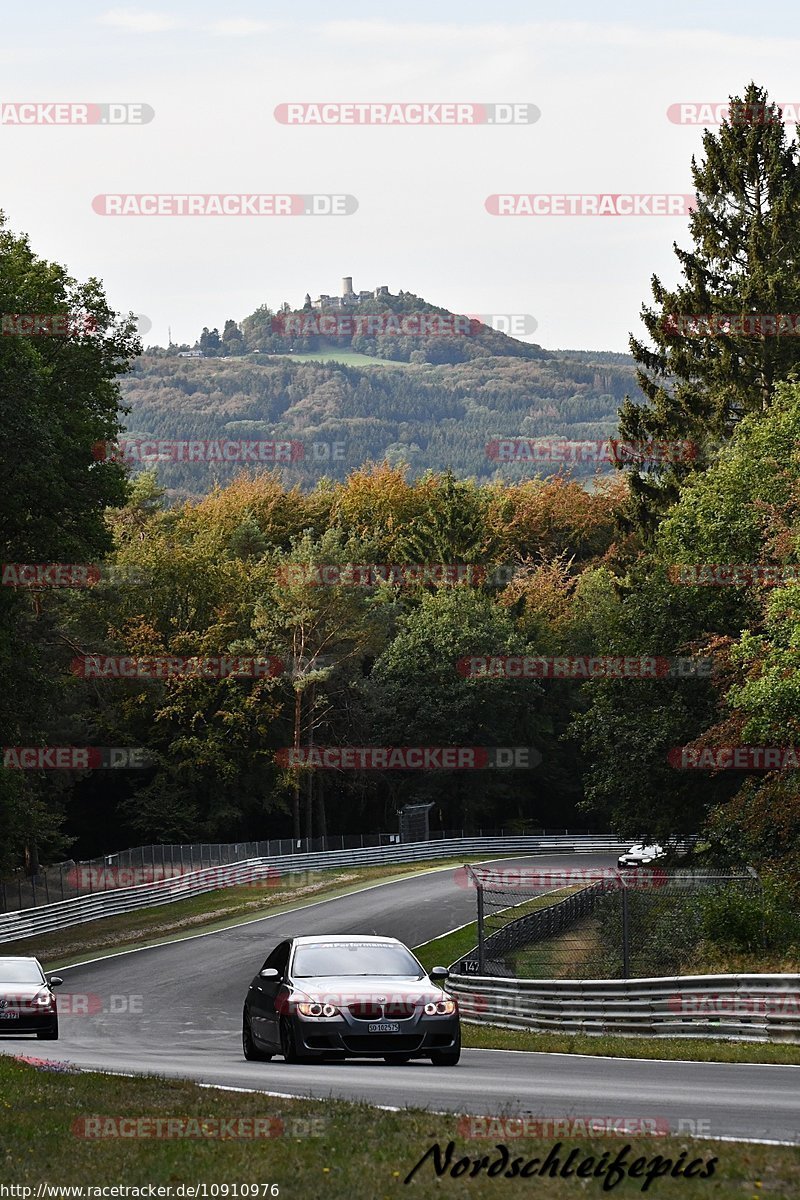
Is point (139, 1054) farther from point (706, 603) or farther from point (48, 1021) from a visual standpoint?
point (706, 603)

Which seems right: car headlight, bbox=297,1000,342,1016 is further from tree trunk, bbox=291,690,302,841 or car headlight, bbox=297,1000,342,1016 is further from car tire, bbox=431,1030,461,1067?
tree trunk, bbox=291,690,302,841

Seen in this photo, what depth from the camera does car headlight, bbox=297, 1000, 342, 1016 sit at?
1591 cm

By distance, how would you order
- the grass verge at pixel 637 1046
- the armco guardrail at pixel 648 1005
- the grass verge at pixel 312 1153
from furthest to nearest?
the armco guardrail at pixel 648 1005 < the grass verge at pixel 637 1046 < the grass verge at pixel 312 1153

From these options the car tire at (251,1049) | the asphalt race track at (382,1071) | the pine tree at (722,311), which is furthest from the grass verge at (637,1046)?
the pine tree at (722,311)

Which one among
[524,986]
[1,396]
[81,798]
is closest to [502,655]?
[81,798]

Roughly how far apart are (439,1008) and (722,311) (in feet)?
135

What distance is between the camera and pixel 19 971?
24.5 m

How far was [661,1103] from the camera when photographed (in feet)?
39.6

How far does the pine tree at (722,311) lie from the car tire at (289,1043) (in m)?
40.5

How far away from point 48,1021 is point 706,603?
25.0 m

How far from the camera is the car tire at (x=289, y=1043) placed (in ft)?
53.0

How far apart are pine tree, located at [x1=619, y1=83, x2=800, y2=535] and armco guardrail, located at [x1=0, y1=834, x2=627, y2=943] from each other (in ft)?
72.8

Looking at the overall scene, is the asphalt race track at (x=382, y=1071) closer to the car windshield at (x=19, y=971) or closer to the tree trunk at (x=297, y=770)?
the car windshield at (x=19, y=971)

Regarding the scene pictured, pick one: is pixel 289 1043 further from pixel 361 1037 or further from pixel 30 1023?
pixel 30 1023
